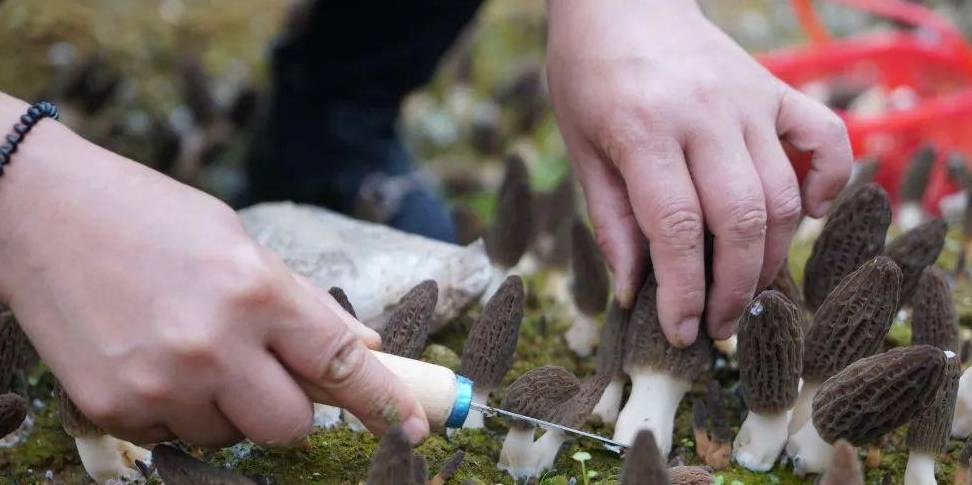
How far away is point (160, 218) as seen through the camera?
1.32 m

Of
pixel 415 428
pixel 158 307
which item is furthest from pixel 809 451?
pixel 158 307

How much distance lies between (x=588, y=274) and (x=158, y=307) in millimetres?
1131

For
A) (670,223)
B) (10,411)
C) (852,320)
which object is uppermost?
(670,223)

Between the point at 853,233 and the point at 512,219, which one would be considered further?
the point at 512,219

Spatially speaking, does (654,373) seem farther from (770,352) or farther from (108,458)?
(108,458)

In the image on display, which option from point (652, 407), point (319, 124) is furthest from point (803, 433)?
point (319, 124)

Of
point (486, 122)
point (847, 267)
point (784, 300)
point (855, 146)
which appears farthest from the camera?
point (486, 122)

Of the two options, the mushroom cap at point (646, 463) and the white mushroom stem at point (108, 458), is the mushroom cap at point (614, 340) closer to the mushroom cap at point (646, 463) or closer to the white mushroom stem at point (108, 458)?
the mushroom cap at point (646, 463)

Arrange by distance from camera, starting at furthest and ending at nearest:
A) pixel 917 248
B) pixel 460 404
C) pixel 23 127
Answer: pixel 917 248 < pixel 460 404 < pixel 23 127

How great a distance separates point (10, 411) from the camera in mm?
1622

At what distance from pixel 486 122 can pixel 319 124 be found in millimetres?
898

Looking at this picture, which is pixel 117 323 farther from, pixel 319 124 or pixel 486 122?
pixel 486 122

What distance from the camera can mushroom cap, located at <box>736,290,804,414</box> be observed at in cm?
163

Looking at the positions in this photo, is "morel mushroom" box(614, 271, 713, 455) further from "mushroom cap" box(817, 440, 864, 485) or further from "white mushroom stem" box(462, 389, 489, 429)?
"mushroom cap" box(817, 440, 864, 485)
